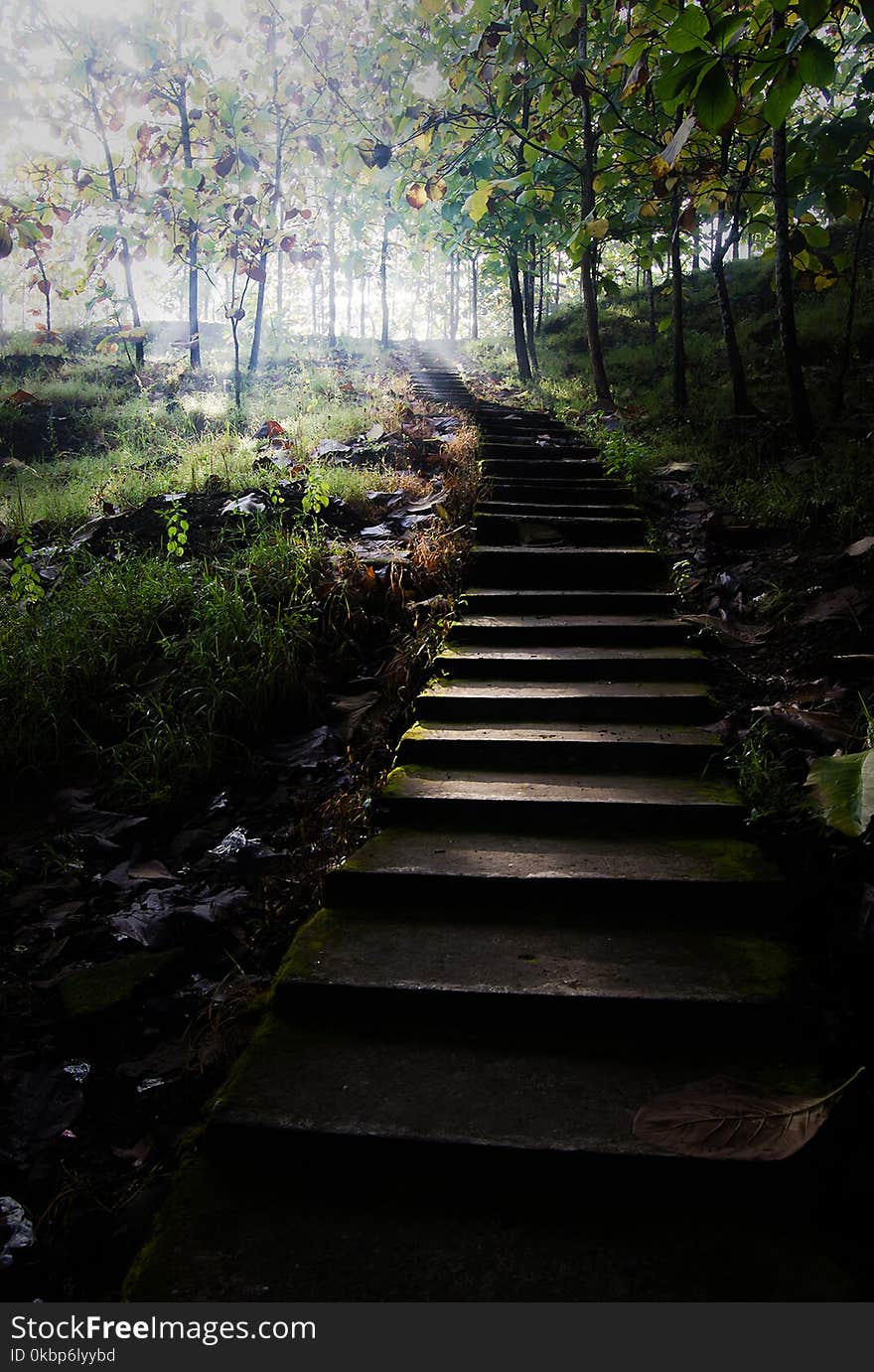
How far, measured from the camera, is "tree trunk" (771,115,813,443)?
18.0 feet

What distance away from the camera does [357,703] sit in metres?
4.05

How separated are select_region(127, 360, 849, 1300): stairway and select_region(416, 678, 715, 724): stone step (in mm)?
117

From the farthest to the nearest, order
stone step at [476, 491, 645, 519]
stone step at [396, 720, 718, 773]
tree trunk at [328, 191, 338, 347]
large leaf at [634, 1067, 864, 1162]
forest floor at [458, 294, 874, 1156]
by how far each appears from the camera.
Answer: tree trunk at [328, 191, 338, 347] < stone step at [476, 491, 645, 519] < stone step at [396, 720, 718, 773] < forest floor at [458, 294, 874, 1156] < large leaf at [634, 1067, 864, 1162]

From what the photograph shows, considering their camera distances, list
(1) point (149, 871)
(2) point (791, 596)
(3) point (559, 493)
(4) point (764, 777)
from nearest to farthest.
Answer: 1. (4) point (764, 777)
2. (1) point (149, 871)
3. (2) point (791, 596)
4. (3) point (559, 493)

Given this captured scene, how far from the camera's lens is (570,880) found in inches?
95.3

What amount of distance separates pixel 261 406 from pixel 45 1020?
448 inches

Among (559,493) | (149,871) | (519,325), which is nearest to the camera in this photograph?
(149,871)

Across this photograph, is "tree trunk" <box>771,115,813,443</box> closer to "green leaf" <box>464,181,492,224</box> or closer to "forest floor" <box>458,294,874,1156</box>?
"forest floor" <box>458,294,874,1156</box>

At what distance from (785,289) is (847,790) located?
5.75m

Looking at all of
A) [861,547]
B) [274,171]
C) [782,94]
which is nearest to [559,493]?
[861,547]

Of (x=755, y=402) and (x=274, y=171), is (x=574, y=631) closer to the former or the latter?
(x=755, y=402)

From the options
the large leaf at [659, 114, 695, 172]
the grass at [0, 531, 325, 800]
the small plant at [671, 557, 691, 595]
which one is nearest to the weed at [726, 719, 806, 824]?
the small plant at [671, 557, 691, 595]

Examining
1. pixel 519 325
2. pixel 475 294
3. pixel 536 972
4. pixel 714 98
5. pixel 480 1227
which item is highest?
pixel 475 294

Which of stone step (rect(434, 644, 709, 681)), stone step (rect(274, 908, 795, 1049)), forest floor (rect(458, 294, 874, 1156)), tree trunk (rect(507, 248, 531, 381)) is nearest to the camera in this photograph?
stone step (rect(274, 908, 795, 1049))
